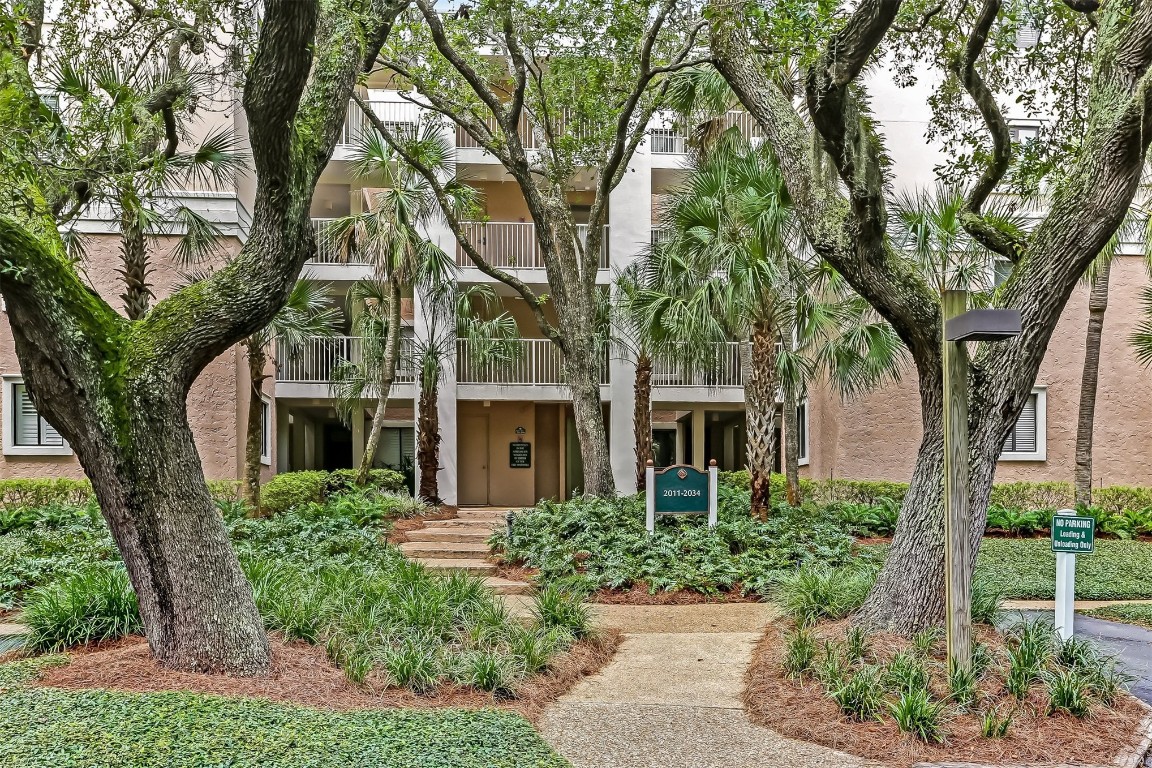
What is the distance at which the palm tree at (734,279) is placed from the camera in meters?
13.0

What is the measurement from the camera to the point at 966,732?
17.8 ft

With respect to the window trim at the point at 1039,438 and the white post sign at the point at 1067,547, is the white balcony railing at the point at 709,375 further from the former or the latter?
the white post sign at the point at 1067,547

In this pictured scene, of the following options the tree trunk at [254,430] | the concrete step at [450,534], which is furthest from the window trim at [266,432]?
the concrete step at [450,534]

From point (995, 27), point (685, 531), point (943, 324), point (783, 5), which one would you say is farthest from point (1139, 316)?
point (943, 324)

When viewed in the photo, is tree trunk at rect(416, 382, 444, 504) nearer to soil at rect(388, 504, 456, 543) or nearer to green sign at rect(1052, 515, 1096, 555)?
soil at rect(388, 504, 456, 543)

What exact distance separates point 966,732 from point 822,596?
2.67 metres

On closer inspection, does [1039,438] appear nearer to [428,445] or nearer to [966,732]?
[428,445]

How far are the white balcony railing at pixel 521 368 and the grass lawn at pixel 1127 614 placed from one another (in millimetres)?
11784

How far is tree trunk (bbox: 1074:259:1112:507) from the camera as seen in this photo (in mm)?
14250

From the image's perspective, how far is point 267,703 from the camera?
5422mm

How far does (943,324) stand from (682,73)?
31.6 feet

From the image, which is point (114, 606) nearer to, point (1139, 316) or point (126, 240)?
point (126, 240)

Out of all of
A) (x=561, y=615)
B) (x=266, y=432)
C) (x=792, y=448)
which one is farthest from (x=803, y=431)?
(x=561, y=615)

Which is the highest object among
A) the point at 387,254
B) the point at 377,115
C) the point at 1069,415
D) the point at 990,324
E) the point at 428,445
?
the point at 377,115
